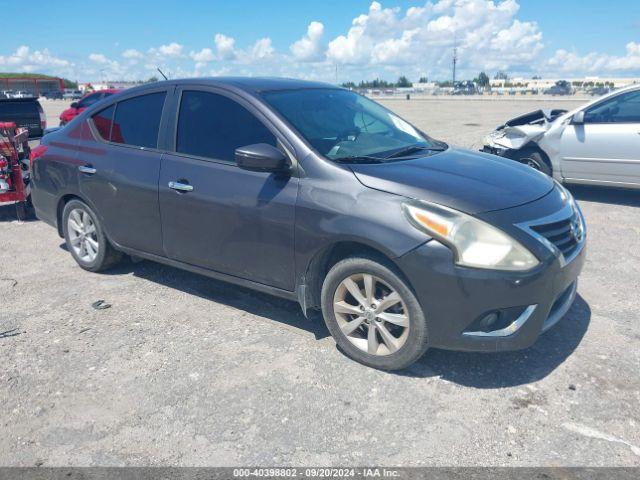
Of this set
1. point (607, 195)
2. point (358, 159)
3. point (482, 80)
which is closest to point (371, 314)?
point (358, 159)

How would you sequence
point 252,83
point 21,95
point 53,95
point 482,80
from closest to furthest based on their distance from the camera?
point 252,83, point 21,95, point 53,95, point 482,80

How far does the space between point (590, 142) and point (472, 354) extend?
5.26 metres

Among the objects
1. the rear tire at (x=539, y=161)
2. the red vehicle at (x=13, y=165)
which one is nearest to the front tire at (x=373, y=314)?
the red vehicle at (x=13, y=165)

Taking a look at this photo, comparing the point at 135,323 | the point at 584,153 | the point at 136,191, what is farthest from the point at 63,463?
the point at 584,153

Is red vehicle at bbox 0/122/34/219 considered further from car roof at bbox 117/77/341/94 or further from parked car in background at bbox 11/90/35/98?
car roof at bbox 117/77/341/94

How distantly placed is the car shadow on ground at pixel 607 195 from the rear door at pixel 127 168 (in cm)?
627

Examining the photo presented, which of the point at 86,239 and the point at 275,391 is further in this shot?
the point at 86,239

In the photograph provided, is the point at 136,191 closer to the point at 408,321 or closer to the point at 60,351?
the point at 60,351

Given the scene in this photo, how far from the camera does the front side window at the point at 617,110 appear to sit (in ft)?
24.4

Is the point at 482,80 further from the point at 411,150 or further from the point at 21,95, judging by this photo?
the point at 411,150

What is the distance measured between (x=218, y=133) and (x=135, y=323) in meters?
1.57

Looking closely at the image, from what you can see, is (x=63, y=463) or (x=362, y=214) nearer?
(x=63, y=463)

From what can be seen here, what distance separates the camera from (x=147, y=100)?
4.64 meters

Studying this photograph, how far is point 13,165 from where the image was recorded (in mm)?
7191
